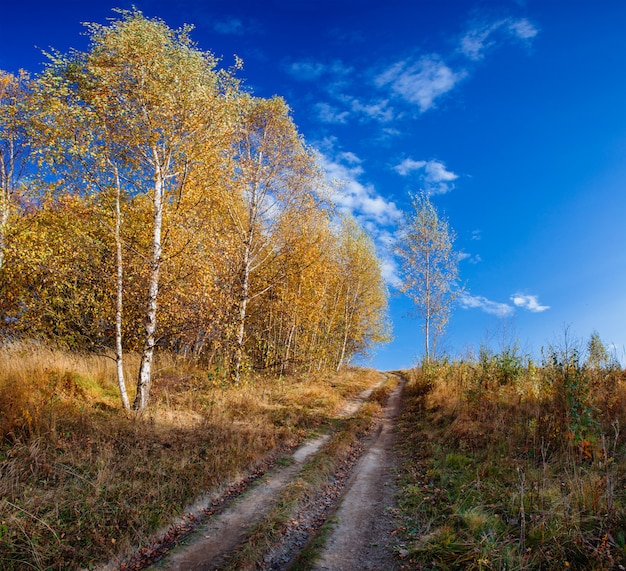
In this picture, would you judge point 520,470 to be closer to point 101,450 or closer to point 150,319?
point 101,450

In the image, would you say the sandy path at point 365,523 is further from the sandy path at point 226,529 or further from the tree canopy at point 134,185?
the tree canopy at point 134,185

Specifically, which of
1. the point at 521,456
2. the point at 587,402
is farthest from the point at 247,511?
the point at 587,402

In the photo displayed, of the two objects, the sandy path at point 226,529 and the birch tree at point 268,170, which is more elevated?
the birch tree at point 268,170

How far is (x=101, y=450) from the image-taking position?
8055mm

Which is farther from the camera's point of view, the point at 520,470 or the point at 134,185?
the point at 134,185

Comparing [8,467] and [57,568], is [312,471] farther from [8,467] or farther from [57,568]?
[8,467]

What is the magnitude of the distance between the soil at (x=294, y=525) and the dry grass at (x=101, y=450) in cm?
42

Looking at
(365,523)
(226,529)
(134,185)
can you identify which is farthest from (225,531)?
(134,185)

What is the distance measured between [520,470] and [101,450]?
8.75 metres

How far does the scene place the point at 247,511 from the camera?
23.9 ft

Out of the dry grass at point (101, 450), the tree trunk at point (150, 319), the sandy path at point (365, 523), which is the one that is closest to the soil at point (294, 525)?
the sandy path at point (365, 523)

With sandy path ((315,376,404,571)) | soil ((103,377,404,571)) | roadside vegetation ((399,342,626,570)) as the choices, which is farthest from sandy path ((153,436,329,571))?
roadside vegetation ((399,342,626,570))

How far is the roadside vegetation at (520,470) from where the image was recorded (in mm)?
5016

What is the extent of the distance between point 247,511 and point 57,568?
3085 mm
